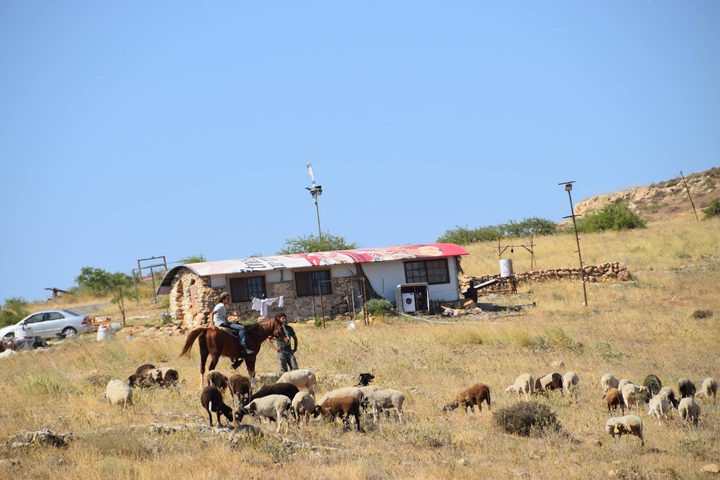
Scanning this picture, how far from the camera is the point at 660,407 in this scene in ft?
46.3

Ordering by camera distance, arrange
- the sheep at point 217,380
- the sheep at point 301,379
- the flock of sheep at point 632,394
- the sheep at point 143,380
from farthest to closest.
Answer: the sheep at point 143,380 → the sheep at point 217,380 → the sheep at point 301,379 → the flock of sheep at point 632,394

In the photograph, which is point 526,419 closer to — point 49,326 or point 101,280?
point 49,326

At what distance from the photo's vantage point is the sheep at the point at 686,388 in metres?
15.3

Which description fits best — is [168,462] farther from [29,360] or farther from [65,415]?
[29,360]

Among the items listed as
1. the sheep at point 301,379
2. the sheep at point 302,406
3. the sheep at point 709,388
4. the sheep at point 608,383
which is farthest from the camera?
the sheep at point 608,383

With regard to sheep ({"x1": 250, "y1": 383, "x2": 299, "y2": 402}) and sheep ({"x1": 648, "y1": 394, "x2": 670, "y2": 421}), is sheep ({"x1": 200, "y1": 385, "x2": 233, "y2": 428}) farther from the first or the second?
sheep ({"x1": 648, "y1": 394, "x2": 670, "y2": 421})

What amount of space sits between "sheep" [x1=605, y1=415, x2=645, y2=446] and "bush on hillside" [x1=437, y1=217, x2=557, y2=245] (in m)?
56.1

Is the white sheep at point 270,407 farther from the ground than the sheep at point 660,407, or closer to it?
farther from the ground

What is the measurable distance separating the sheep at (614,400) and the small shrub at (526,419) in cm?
199

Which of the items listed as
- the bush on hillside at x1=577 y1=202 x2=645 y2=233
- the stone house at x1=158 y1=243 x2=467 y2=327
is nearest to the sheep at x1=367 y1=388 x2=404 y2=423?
the stone house at x1=158 y1=243 x2=467 y2=327

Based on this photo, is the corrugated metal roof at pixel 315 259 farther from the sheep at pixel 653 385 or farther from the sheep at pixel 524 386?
the sheep at pixel 653 385

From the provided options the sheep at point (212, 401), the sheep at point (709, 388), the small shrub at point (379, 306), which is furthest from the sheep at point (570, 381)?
the small shrub at point (379, 306)

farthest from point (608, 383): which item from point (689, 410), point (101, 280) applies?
point (101, 280)

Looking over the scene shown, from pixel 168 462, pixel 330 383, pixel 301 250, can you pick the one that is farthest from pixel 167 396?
pixel 301 250
